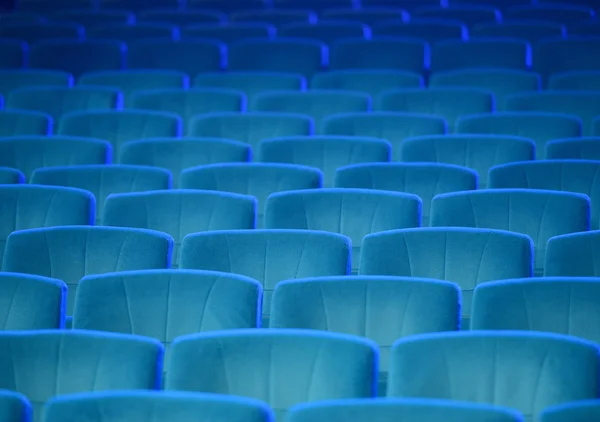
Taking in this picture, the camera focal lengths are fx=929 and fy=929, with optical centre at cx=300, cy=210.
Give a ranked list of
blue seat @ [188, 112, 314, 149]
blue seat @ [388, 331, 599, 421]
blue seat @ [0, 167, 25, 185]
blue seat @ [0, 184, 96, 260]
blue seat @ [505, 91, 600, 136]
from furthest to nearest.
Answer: blue seat @ [505, 91, 600, 136], blue seat @ [188, 112, 314, 149], blue seat @ [0, 167, 25, 185], blue seat @ [0, 184, 96, 260], blue seat @ [388, 331, 599, 421]

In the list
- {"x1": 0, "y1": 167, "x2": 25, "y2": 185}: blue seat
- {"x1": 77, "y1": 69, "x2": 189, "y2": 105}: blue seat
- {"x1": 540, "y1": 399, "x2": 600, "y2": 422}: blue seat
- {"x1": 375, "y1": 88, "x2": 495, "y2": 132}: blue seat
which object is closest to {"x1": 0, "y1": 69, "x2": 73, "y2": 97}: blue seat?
{"x1": 77, "y1": 69, "x2": 189, "y2": 105}: blue seat

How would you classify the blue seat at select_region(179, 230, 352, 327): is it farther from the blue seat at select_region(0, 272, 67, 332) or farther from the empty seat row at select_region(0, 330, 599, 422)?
the empty seat row at select_region(0, 330, 599, 422)

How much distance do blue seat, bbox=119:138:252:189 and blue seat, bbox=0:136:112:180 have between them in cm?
10

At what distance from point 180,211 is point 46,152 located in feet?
2.56

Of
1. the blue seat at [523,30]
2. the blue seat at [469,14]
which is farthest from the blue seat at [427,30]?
the blue seat at [469,14]

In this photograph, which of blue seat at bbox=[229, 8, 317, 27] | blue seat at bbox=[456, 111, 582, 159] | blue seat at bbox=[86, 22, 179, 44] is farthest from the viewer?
blue seat at bbox=[229, 8, 317, 27]

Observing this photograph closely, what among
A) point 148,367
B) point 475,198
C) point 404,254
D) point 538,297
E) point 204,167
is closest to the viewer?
point 148,367

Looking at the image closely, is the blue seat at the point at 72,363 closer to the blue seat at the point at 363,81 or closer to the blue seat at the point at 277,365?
the blue seat at the point at 277,365

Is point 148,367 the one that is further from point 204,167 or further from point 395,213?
point 204,167

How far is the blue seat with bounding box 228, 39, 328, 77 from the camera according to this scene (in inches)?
162

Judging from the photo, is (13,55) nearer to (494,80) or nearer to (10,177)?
(10,177)

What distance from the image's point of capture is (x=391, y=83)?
12.6ft

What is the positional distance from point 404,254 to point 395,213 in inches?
12.0

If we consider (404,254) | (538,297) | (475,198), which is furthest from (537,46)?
(538,297)
